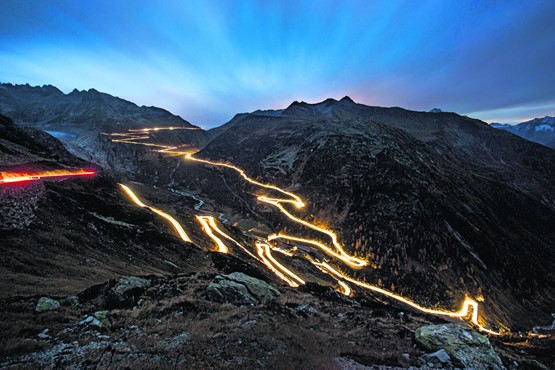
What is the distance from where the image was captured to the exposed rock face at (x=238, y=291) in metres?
21.8

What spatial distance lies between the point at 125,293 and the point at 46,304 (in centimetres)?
451

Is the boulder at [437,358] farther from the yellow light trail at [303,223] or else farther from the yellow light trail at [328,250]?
the yellow light trail at [303,223]

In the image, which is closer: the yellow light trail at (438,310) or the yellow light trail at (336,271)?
the yellow light trail at (438,310)

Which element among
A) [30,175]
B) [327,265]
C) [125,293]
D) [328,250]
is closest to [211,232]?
[327,265]

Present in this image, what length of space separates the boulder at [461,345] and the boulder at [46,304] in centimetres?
2236

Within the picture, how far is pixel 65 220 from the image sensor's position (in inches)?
1145

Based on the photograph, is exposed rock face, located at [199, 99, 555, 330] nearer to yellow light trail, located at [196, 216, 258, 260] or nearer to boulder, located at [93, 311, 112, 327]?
yellow light trail, located at [196, 216, 258, 260]

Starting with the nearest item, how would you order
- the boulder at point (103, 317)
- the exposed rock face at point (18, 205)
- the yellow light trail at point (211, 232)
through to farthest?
the boulder at point (103, 317) < the exposed rock face at point (18, 205) < the yellow light trail at point (211, 232)

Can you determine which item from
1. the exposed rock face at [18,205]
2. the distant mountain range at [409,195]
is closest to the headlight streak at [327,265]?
the distant mountain range at [409,195]

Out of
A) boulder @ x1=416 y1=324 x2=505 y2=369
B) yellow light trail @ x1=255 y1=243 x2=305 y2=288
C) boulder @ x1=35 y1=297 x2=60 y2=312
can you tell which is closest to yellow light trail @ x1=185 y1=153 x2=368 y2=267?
yellow light trail @ x1=255 y1=243 x2=305 y2=288

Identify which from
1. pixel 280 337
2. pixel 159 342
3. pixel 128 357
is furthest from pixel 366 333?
pixel 128 357

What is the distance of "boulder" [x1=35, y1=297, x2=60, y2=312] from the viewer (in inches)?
542

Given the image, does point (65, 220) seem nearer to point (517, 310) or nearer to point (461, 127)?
point (517, 310)

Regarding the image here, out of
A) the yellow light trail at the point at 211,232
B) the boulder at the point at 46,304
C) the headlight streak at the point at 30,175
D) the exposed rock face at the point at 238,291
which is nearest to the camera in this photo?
the boulder at the point at 46,304
